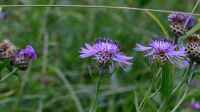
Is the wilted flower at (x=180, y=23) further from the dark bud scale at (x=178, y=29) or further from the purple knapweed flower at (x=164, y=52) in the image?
the purple knapweed flower at (x=164, y=52)

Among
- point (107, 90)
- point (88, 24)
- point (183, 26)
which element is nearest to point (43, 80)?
point (107, 90)

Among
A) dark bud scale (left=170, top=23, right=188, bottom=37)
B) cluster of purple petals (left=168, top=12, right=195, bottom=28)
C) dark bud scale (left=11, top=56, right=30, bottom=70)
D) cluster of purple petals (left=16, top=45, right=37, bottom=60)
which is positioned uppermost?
cluster of purple petals (left=168, top=12, right=195, bottom=28)

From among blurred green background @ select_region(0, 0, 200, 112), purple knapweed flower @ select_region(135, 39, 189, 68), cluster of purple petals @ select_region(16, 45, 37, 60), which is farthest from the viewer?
blurred green background @ select_region(0, 0, 200, 112)

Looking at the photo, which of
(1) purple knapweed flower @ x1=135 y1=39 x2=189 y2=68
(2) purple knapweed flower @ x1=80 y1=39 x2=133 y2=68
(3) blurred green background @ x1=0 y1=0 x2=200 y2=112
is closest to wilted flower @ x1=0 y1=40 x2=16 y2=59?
(2) purple knapweed flower @ x1=80 y1=39 x2=133 y2=68

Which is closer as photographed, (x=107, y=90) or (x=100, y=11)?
(x=107, y=90)

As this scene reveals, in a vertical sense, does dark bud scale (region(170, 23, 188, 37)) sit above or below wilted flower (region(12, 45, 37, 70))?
above

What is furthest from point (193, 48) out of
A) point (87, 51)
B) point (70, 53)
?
point (70, 53)

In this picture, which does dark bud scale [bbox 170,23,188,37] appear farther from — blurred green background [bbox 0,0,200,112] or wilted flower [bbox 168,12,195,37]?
blurred green background [bbox 0,0,200,112]

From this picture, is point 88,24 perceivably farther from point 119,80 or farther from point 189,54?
point 189,54
